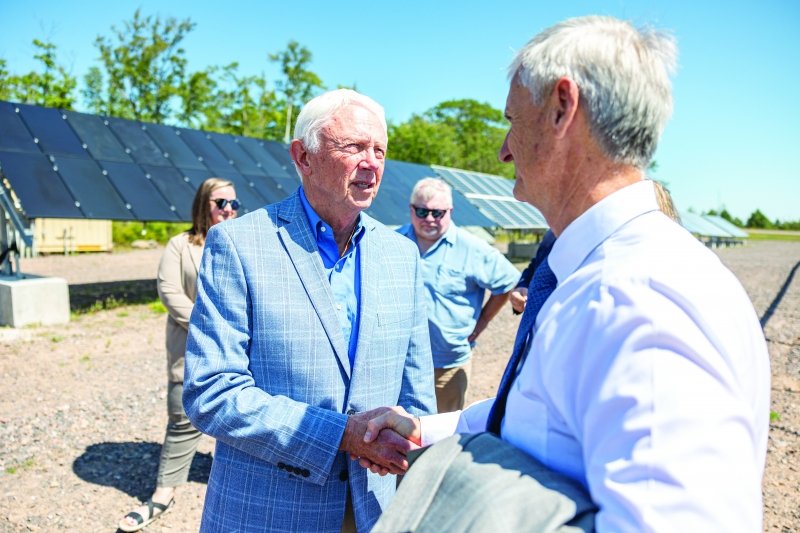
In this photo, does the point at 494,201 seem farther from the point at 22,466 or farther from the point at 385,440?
the point at 385,440

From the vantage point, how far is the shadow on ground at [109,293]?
1086 cm

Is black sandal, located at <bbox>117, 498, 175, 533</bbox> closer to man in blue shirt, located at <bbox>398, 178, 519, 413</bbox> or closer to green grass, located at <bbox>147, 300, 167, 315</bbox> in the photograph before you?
man in blue shirt, located at <bbox>398, 178, 519, 413</bbox>

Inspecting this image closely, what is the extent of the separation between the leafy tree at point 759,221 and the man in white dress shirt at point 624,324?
101263 millimetres

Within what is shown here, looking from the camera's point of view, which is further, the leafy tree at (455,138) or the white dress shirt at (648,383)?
the leafy tree at (455,138)

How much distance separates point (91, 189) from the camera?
9680 mm

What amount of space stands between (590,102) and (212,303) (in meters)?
1.32

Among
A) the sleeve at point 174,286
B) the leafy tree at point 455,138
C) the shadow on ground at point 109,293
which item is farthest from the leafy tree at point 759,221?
the sleeve at point 174,286

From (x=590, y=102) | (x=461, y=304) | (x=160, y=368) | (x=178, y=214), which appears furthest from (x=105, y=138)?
(x=590, y=102)

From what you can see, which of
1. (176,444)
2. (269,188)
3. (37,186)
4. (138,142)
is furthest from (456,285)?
(138,142)

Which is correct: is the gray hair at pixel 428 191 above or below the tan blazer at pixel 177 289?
above

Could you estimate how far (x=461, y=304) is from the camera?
470cm

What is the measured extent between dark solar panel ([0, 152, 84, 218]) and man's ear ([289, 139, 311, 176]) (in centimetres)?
757

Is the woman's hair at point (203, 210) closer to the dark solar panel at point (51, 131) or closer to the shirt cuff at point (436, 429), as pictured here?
the shirt cuff at point (436, 429)

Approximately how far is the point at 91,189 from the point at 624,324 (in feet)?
33.8
